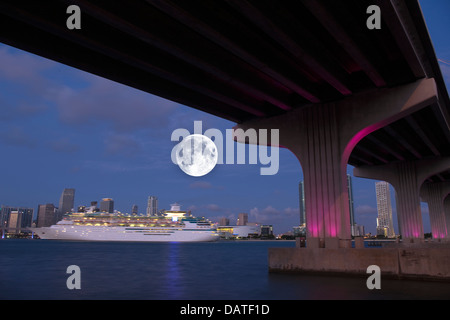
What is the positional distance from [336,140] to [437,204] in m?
45.3

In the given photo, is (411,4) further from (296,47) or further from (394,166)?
(394,166)

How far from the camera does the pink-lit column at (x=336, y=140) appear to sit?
1967 cm

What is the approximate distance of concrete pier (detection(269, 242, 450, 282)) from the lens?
17141 mm

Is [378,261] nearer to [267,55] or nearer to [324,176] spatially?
[324,176]

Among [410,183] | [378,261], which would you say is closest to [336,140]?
[378,261]

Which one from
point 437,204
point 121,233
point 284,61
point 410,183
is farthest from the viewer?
point 121,233

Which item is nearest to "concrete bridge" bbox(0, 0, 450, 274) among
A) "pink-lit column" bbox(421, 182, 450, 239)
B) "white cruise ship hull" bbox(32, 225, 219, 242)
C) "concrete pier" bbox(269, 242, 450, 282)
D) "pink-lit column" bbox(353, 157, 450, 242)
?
"concrete pier" bbox(269, 242, 450, 282)

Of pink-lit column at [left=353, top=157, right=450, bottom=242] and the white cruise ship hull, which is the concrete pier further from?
the white cruise ship hull

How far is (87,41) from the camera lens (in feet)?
45.5

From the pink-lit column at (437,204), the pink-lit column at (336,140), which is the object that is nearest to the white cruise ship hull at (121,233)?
the pink-lit column at (437,204)

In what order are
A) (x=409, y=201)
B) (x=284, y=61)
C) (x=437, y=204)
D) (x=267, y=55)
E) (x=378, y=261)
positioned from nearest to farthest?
(x=267, y=55), (x=284, y=61), (x=378, y=261), (x=409, y=201), (x=437, y=204)

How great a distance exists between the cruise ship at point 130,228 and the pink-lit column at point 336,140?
10677 cm

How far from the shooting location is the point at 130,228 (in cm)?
12262
